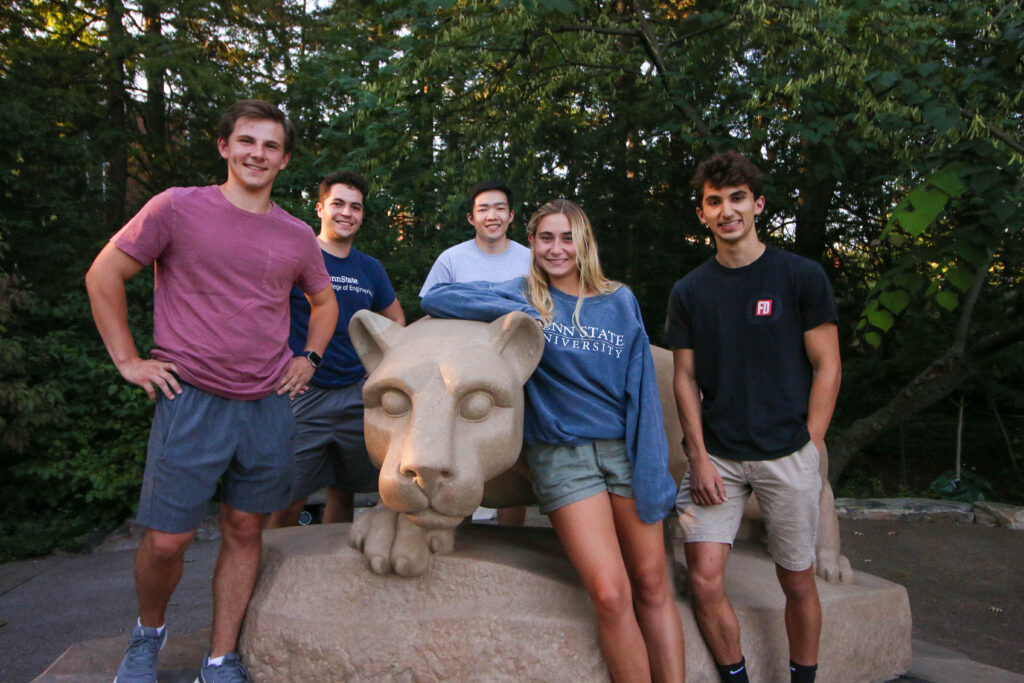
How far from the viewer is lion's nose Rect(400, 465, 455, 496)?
2061 millimetres

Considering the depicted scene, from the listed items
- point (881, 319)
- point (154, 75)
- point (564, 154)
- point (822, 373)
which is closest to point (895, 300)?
point (881, 319)

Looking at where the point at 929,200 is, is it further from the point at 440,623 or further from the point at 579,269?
the point at 440,623

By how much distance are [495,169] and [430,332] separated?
4.06m

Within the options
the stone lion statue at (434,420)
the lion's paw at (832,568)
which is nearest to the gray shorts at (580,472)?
the stone lion statue at (434,420)

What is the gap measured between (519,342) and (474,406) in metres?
0.26

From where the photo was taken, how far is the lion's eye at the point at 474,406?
7.32 ft

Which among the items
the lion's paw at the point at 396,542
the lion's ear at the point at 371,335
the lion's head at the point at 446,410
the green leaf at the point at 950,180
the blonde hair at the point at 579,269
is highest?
the green leaf at the point at 950,180

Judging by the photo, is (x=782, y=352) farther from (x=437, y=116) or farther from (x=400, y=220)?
(x=400, y=220)

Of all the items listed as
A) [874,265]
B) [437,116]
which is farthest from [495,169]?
[874,265]

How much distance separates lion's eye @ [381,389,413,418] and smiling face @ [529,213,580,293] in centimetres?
66

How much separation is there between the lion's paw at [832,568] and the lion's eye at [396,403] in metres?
1.86

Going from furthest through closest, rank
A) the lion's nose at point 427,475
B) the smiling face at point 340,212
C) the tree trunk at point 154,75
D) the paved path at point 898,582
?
→ 1. the tree trunk at point 154,75
2. the paved path at point 898,582
3. the smiling face at point 340,212
4. the lion's nose at point 427,475

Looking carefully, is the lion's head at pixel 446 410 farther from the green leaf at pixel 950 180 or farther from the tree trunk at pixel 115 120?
the tree trunk at pixel 115 120

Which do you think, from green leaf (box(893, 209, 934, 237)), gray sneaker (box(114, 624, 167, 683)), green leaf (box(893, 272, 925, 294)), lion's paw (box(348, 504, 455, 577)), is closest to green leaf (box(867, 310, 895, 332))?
green leaf (box(893, 272, 925, 294))
